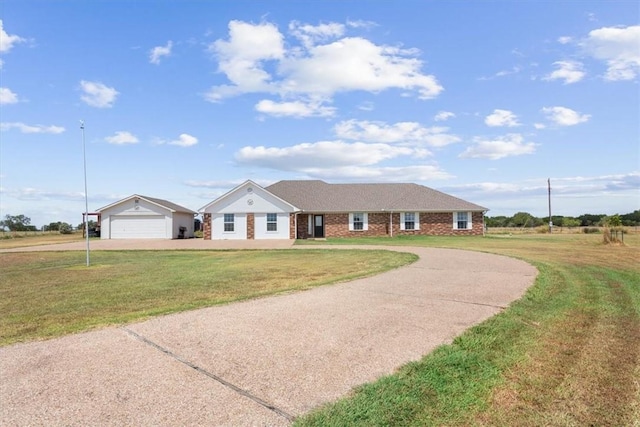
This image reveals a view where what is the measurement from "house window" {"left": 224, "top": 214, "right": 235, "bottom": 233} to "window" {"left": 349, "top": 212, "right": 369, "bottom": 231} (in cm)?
936

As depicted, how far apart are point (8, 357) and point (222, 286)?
5.01 m

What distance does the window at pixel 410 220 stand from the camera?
3406cm

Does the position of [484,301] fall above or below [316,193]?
below

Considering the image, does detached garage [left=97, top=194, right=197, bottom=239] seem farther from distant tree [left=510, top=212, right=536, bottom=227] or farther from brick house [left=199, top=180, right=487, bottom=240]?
distant tree [left=510, top=212, right=536, bottom=227]

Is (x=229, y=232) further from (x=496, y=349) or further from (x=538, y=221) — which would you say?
(x=538, y=221)

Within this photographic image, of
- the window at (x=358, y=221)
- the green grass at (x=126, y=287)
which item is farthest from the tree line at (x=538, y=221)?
the green grass at (x=126, y=287)

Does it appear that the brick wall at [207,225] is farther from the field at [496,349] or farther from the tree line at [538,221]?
the tree line at [538,221]

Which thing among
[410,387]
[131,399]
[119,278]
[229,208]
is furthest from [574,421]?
[229,208]

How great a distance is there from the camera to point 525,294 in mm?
8297

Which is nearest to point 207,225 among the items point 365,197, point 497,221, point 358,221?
point 358,221

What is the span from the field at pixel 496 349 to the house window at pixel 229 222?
69.3 feet

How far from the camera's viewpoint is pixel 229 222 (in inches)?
1268

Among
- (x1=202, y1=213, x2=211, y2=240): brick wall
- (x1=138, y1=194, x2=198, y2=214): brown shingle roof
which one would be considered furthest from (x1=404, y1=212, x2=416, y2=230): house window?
(x1=138, y1=194, x2=198, y2=214): brown shingle roof

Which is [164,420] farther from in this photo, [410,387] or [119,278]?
Result: [119,278]
